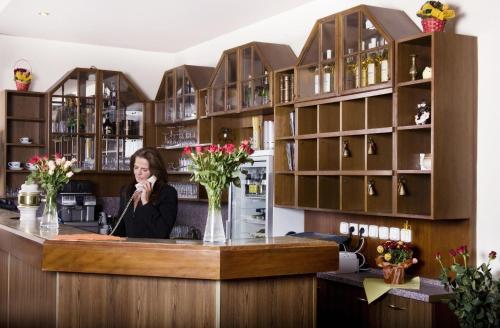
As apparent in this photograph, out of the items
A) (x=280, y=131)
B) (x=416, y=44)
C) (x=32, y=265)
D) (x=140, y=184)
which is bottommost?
(x=32, y=265)

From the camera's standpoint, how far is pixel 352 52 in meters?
4.98

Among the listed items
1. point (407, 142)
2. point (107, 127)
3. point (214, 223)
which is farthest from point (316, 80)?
point (107, 127)

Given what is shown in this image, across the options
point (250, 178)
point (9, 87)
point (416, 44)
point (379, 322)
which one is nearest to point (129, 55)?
point (9, 87)

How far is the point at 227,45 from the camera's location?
758 cm

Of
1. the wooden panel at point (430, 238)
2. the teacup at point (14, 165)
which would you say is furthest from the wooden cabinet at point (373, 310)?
the teacup at point (14, 165)

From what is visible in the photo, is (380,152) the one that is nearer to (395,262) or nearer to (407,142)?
(407,142)

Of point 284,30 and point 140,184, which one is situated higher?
point 284,30

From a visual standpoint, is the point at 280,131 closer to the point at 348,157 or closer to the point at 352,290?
the point at 348,157

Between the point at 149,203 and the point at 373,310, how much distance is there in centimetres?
164

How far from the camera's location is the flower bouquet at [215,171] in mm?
3586

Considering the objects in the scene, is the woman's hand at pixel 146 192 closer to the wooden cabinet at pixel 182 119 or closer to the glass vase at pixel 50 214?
the glass vase at pixel 50 214

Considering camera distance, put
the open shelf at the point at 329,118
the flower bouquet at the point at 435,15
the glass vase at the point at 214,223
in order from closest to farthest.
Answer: the glass vase at the point at 214,223 < the flower bouquet at the point at 435,15 < the open shelf at the point at 329,118

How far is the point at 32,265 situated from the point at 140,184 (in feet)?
2.96

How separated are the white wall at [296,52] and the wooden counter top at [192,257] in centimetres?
135
